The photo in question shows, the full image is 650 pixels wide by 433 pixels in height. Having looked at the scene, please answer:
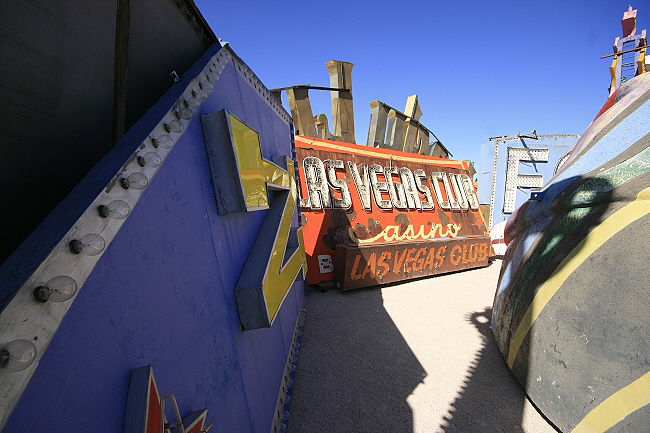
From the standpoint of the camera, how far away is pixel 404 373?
376cm

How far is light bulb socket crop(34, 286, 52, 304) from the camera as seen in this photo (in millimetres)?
715

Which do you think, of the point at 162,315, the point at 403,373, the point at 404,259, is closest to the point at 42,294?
the point at 162,315

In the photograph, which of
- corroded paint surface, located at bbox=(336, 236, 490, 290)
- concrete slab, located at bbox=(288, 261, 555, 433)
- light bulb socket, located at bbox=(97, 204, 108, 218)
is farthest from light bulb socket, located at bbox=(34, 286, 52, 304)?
corroded paint surface, located at bbox=(336, 236, 490, 290)

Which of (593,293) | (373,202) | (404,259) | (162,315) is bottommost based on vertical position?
(404,259)

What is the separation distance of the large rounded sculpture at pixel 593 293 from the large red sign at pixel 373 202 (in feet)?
12.2

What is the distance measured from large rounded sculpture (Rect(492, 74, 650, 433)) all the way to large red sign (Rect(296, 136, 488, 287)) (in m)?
3.73

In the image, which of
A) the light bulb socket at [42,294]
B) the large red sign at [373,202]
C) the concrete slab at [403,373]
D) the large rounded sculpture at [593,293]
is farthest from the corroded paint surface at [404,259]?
the light bulb socket at [42,294]

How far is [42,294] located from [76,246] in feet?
0.51

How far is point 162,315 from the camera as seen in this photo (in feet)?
4.02

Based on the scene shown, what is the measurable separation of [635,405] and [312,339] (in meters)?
3.32

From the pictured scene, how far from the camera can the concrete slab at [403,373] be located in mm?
2961

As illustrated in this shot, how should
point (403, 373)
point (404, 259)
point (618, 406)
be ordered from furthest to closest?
point (404, 259) < point (403, 373) < point (618, 406)

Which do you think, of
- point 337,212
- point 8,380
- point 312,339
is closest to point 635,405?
point 312,339

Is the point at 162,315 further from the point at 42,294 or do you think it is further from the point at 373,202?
the point at 373,202
